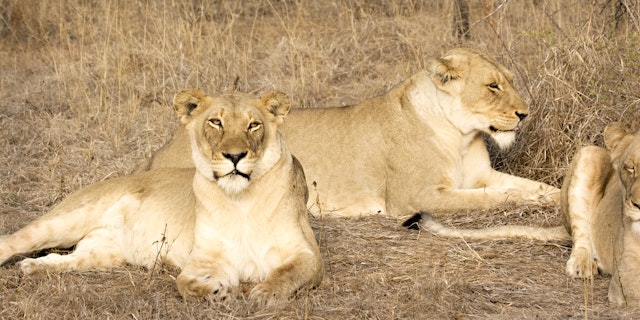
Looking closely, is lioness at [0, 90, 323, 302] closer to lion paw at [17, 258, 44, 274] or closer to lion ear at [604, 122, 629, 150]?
lion paw at [17, 258, 44, 274]

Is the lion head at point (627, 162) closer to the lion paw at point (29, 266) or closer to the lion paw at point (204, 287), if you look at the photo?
the lion paw at point (204, 287)

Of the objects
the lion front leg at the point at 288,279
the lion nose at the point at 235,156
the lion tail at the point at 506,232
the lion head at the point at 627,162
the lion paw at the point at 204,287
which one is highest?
the lion nose at the point at 235,156

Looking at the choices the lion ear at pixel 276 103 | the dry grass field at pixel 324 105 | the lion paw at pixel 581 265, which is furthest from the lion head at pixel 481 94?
the lion ear at pixel 276 103

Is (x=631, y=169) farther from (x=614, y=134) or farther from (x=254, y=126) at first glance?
(x=254, y=126)

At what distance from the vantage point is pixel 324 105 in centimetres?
826

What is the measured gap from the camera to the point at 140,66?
898 centimetres

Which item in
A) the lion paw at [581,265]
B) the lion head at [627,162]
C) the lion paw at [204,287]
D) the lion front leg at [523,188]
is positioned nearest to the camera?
the lion head at [627,162]

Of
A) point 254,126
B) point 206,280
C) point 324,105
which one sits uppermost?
point 254,126

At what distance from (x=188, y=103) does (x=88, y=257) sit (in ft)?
3.33

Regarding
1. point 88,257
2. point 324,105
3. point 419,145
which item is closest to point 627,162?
point 419,145

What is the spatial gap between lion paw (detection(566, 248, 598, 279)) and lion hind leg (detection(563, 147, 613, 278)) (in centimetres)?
6

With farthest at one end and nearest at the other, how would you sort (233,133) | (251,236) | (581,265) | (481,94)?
1. (481,94)
2. (581,265)
3. (251,236)
4. (233,133)

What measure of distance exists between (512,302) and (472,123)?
2178mm

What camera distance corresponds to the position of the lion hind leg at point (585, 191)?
4766 millimetres
